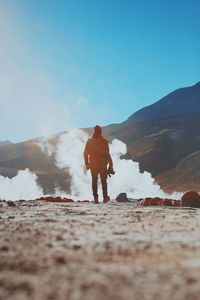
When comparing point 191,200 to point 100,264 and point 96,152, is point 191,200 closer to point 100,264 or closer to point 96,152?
point 96,152

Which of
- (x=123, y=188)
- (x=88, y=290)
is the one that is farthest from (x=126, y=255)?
(x=123, y=188)

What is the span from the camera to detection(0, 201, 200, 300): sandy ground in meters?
2.16

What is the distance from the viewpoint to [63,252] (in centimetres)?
313

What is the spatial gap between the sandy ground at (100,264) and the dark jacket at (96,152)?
891cm

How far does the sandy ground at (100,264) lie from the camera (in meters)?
2.16

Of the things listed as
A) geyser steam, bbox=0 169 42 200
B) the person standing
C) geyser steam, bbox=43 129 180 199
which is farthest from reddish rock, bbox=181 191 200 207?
geyser steam, bbox=43 129 180 199

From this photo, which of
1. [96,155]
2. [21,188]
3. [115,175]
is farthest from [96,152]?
[115,175]

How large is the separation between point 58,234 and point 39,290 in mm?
1829

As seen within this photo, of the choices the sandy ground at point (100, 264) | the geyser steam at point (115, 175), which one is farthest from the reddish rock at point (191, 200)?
the geyser steam at point (115, 175)

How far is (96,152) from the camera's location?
13305 mm

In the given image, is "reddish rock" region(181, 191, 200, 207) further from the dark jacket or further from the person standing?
the dark jacket

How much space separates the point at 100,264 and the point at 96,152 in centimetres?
1060

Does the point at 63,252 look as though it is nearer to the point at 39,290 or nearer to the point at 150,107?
the point at 39,290

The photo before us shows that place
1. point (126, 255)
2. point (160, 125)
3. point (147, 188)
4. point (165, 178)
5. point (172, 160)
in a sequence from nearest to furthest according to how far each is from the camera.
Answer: point (126, 255) → point (147, 188) → point (165, 178) → point (172, 160) → point (160, 125)
